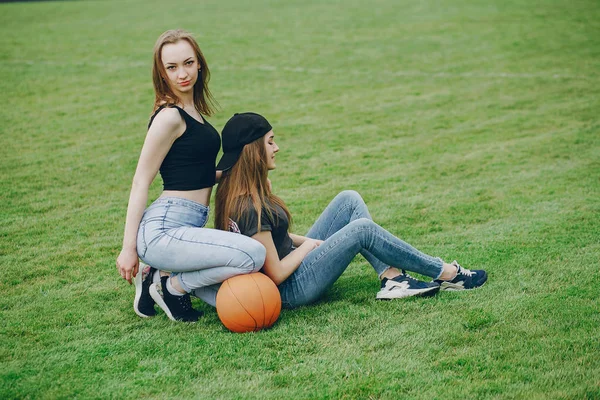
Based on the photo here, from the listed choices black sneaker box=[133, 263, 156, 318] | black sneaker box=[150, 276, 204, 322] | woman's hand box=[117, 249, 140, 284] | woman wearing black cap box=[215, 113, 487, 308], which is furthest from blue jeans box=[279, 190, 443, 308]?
woman's hand box=[117, 249, 140, 284]

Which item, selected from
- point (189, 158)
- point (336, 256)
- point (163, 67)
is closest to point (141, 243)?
point (189, 158)

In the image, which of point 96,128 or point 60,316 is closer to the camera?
point 60,316

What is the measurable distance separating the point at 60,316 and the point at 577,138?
8.26 meters

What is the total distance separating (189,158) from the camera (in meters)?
5.09

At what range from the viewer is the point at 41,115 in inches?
504

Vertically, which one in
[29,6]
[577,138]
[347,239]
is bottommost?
[577,138]

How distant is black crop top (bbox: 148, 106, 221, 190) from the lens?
5.07 metres

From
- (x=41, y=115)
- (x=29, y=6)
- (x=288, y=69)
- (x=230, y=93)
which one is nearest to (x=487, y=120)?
(x=230, y=93)

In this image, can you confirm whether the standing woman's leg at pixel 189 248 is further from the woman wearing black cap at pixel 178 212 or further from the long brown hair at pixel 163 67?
the long brown hair at pixel 163 67

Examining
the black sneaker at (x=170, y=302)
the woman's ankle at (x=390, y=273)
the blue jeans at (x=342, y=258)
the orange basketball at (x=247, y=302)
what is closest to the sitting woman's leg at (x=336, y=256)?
the blue jeans at (x=342, y=258)

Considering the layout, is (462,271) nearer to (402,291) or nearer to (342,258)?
(402,291)

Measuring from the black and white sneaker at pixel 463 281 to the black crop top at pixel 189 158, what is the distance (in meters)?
2.14

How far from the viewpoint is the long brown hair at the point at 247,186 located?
16.5 feet

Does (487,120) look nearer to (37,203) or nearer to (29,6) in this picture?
(37,203)
